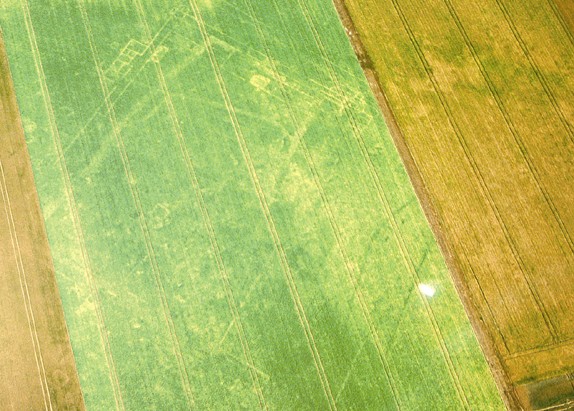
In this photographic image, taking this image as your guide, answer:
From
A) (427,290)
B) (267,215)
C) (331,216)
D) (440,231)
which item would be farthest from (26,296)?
(440,231)

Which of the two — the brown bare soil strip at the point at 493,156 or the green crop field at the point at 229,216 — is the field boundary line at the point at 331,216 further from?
the brown bare soil strip at the point at 493,156

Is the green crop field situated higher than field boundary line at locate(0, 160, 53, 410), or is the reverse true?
the green crop field

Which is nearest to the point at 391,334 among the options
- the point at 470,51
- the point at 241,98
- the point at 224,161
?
the point at 224,161

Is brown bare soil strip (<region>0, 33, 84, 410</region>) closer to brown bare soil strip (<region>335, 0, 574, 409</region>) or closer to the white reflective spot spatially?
the white reflective spot

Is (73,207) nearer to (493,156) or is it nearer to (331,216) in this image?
(331,216)

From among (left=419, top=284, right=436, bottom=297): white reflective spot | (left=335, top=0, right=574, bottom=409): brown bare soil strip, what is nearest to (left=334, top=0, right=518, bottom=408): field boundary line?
(left=335, top=0, right=574, bottom=409): brown bare soil strip

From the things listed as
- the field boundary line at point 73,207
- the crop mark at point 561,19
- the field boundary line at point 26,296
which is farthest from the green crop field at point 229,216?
the crop mark at point 561,19
